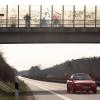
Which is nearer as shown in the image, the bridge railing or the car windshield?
the car windshield

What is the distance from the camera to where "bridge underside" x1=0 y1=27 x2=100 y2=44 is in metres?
46.1

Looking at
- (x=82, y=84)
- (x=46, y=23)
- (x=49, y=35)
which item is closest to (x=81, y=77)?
(x=82, y=84)

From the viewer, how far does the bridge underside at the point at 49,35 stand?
1816 inches

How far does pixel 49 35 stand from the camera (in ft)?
153

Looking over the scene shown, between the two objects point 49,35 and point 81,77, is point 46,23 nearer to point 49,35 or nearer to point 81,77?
point 49,35

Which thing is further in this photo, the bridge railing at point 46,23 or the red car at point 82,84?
the bridge railing at point 46,23

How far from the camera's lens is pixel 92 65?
131 metres

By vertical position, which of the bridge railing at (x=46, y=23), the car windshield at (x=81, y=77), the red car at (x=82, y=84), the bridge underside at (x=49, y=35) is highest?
the bridge railing at (x=46, y=23)

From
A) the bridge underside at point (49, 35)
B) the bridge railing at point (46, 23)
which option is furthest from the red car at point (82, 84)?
the bridge railing at point (46, 23)

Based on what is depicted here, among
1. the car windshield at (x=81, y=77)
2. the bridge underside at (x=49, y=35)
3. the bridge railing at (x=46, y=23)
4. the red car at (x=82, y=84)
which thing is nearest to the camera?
the red car at (x=82, y=84)

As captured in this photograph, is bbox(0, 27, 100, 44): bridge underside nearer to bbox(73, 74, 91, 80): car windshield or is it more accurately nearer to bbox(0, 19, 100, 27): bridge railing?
bbox(0, 19, 100, 27): bridge railing

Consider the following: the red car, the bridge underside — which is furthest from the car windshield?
the bridge underside

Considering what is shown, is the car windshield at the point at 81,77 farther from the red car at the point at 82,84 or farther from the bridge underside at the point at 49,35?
the bridge underside at the point at 49,35

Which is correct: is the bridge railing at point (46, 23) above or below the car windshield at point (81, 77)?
above
